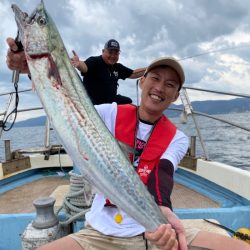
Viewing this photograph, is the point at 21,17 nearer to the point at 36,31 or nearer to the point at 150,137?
the point at 36,31

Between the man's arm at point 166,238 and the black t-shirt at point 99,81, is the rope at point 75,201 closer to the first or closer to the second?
the man's arm at point 166,238

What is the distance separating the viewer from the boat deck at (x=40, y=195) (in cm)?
462

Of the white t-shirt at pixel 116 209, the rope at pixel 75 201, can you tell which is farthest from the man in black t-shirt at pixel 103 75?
the white t-shirt at pixel 116 209

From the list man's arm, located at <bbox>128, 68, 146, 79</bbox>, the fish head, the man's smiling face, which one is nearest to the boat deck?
the man's smiling face

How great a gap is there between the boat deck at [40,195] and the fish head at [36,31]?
279 centimetres

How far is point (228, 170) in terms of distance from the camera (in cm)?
489

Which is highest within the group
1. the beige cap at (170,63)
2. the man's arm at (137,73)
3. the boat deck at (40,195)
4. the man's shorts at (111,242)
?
the man's arm at (137,73)

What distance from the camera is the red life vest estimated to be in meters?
2.59

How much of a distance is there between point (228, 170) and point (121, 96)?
8.01 feet

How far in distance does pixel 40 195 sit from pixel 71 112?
385 centimetres

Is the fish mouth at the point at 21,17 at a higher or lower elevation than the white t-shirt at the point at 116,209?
higher

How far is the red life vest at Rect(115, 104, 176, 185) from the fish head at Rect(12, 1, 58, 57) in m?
1.08

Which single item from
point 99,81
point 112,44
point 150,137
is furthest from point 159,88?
point 112,44

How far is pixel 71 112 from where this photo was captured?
1863 millimetres
